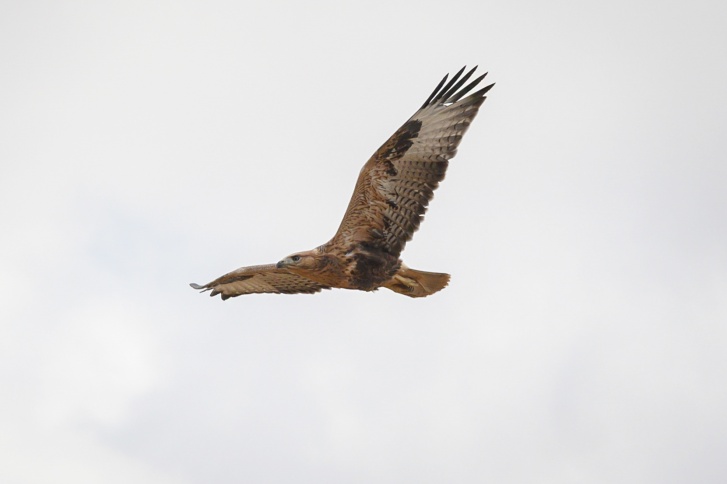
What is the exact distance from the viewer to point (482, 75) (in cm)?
1325

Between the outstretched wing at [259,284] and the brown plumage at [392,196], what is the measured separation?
1920 mm

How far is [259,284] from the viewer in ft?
51.8

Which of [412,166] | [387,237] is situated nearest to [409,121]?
[412,166]

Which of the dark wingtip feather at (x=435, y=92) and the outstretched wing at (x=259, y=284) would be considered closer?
the dark wingtip feather at (x=435, y=92)

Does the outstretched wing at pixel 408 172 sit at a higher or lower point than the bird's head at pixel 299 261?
higher

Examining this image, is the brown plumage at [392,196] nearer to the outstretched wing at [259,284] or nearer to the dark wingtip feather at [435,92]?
the dark wingtip feather at [435,92]

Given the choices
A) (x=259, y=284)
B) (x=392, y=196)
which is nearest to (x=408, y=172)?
(x=392, y=196)

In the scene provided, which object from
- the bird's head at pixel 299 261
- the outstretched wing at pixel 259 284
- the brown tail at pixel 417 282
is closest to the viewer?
the bird's head at pixel 299 261

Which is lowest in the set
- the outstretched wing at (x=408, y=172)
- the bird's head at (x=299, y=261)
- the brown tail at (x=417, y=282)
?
the bird's head at (x=299, y=261)

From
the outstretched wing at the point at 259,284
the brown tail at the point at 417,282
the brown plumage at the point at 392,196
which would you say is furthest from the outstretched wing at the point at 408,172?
the outstretched wing at the point at 259,284

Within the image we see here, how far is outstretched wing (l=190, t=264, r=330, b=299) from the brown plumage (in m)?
1.92

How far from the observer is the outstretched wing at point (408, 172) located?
13211 millimetres

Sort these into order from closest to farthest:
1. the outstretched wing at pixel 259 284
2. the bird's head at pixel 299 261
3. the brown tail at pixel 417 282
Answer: the bird's head at pixel 299 261
the brown tail at pixel 417 282
the outstretched wing at pixel 259 284

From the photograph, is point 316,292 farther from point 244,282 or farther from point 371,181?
point 371,181
